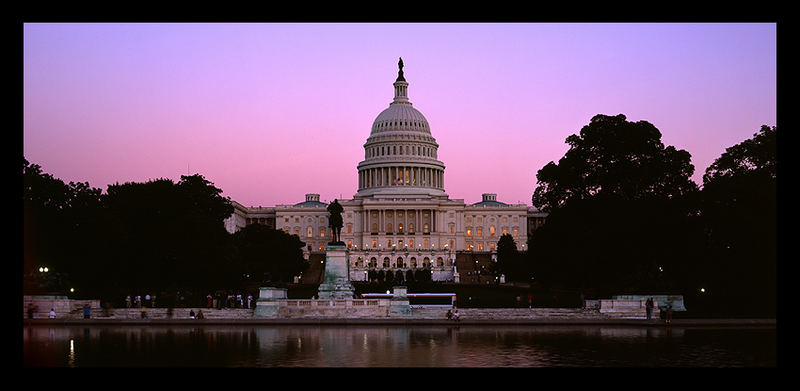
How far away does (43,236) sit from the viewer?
55.9 m

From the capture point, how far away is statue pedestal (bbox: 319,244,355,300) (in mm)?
54156

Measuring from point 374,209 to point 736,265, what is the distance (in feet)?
433

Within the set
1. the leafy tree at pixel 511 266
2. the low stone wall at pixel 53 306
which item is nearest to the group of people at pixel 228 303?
the low stone wall at pixel 53 306

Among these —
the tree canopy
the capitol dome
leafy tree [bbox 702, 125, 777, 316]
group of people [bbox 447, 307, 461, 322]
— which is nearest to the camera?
group of people [bbox 447, 307, 461, 322]

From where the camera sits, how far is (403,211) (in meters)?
183

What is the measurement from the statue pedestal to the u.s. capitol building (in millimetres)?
121378

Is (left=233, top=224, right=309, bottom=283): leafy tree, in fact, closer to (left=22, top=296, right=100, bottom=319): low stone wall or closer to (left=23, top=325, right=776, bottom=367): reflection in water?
(left=22, top=296, right=100, bottom=319): low stone wall

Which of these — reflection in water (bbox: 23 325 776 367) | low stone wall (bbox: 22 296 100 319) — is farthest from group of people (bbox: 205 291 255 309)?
reflection in water (bbox: 23 325 776 367)

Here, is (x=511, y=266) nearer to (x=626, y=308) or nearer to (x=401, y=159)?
(x=626, y=308)

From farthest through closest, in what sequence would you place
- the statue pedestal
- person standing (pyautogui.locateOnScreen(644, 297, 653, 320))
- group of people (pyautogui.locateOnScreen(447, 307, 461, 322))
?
1. the statue pedestal
2. person standing (pyautogui.locateOnScreen(644, 297, 653, 320))
3. group of people (pyautogui.locateOnScreen(447, 307, 461, 322))

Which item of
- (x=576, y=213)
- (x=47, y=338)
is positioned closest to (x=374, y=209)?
(x=576, y=213)

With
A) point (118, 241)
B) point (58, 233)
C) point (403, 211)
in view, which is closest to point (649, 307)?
point (118, 241)

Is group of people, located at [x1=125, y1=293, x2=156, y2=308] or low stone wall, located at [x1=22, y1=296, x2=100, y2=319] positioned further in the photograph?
group of people, located at [x1=125, y1=293, x2=156, y2=308]
